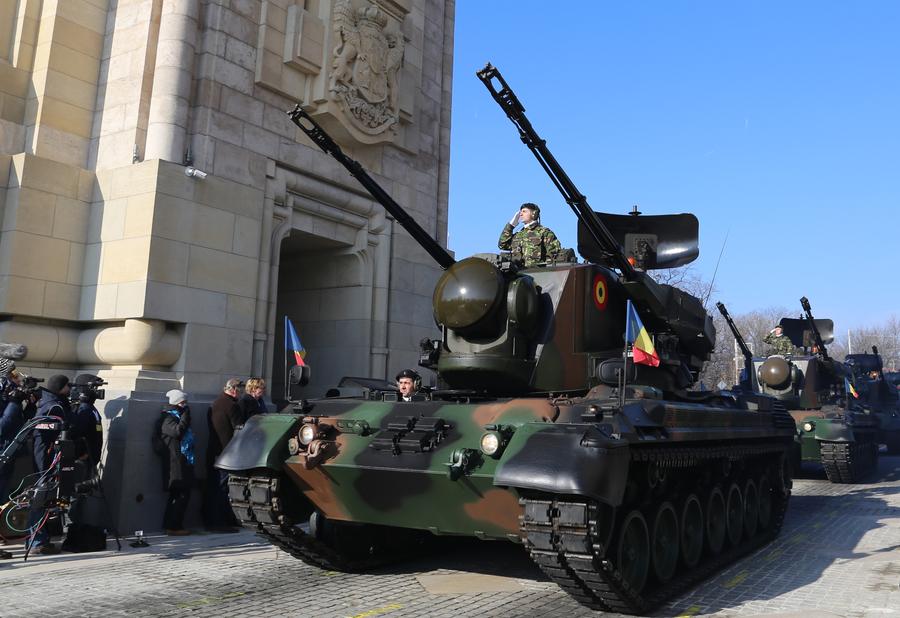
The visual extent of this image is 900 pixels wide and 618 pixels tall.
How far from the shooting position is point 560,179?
26.3 feet

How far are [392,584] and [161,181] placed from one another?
6150mm

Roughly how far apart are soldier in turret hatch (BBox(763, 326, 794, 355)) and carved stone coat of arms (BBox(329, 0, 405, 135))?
10.5 metres

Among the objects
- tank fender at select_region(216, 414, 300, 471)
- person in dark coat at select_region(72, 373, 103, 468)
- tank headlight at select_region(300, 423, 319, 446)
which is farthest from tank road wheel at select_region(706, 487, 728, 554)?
person in dark coat at select_region(72, 373, 103, 468)

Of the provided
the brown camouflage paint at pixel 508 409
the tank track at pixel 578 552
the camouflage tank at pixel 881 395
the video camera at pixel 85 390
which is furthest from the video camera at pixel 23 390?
the camouflage tank at pixel 881 395

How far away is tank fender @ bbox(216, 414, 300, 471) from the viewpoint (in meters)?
6.72

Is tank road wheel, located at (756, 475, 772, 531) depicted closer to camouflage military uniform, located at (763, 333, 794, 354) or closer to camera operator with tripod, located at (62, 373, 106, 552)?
camera operator with tripod, located at (62, 373, 106, 552)

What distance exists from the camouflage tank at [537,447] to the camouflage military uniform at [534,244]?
0.43 m

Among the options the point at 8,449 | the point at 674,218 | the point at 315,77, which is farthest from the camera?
the point at 315,77

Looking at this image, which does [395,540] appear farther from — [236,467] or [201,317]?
[201,317]

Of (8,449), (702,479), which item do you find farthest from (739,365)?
(8,449)

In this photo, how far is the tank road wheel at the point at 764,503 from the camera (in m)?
9.65

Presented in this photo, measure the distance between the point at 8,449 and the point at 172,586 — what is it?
2.40m

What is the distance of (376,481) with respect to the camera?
6.38 m

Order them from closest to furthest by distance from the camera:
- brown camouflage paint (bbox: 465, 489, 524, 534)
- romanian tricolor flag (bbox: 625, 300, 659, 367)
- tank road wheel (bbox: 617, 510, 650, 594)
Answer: brown camouflage paint (bbox: 465, 489, 524, 534) → tank road wheel (bbox: 617, 510, 650, 594) → romanian tricolor flag (bbox: 625, 300, 659, 367)
